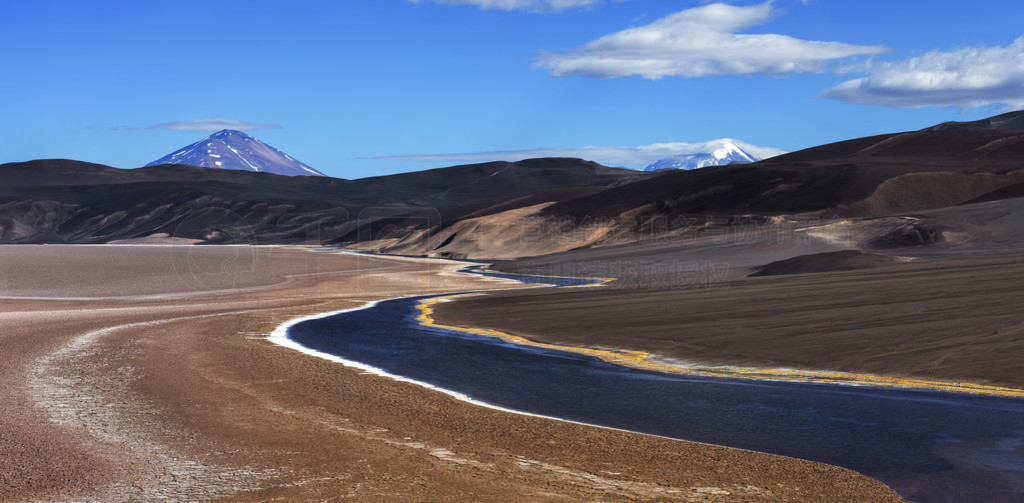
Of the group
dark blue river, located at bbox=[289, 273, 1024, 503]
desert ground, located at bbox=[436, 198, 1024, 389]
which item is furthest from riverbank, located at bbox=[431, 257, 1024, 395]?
dark blue river, located at bbox=[289, 273, 1024, 503]

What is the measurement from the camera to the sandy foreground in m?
8.18

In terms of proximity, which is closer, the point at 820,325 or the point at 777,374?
the point at 777,374

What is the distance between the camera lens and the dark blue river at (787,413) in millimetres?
9164

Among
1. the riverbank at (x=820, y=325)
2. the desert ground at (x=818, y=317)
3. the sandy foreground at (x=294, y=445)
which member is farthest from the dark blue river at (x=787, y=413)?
the desert ground at (x=818, y=317)

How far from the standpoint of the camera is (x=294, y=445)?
9.84m

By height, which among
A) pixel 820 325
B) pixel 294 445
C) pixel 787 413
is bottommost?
pixel 787 413

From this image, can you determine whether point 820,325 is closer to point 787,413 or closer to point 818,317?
point 818,317

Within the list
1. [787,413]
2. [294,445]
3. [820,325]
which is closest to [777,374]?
[787,413]

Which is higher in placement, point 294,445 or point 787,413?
point 294,445

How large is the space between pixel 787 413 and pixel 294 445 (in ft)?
21.6

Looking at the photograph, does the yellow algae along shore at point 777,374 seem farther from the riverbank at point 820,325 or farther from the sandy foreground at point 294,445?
the sandy foreground at point 294,445

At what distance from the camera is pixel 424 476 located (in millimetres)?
8656

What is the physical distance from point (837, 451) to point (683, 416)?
2451 mm

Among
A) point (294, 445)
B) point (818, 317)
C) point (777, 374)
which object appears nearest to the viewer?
point (294, 445)
